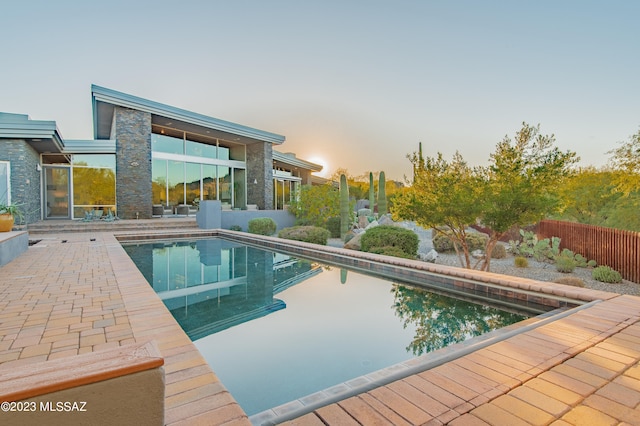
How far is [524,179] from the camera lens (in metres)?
6.46

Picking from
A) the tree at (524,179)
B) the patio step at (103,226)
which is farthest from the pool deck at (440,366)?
the patio step at (103,226)

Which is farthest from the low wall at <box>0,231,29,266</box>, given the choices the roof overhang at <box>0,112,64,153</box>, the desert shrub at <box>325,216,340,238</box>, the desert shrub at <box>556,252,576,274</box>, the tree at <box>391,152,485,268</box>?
the desert shrub at <box>556,252,576,274</box>

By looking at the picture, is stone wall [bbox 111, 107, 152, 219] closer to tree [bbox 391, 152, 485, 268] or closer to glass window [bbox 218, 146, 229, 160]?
glass window [bbox 218, 146, 229, 160]

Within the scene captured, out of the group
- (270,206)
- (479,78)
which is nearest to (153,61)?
(270,206)

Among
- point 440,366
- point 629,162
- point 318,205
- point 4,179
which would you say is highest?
point 629,162

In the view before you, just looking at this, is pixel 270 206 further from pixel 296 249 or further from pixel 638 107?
pixel 638 107

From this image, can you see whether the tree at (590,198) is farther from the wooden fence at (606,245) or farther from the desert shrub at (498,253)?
the desert shrub at (498,253)

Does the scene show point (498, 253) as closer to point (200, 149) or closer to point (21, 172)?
point (200, 149)

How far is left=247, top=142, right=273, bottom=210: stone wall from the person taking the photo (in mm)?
19344

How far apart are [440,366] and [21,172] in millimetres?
15172

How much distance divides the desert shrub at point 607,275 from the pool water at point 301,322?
4.83 m

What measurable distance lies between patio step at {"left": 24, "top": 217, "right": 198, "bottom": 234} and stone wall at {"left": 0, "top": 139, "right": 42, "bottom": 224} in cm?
53

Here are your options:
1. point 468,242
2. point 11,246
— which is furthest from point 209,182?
point 468,242

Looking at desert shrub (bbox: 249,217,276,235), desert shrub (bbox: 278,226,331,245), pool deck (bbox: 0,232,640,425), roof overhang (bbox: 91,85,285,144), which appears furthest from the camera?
desert shrub (bbox: 249,217,276,235)
